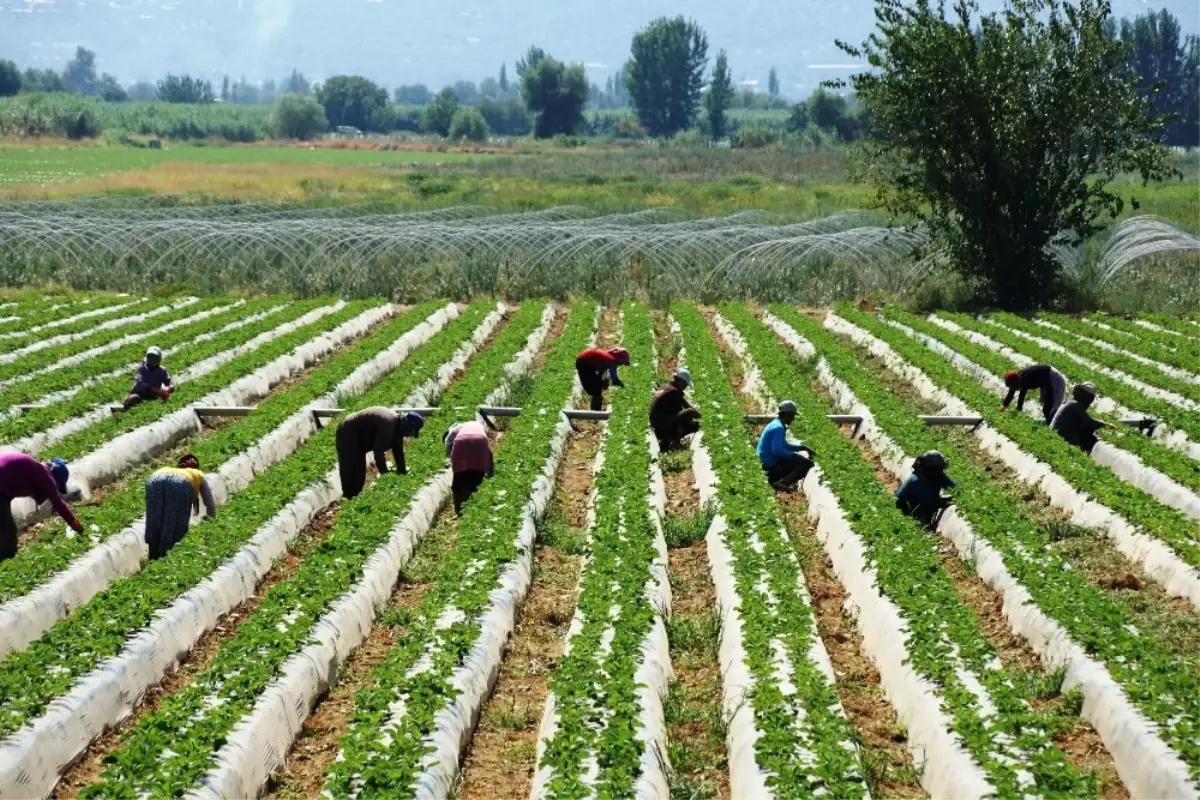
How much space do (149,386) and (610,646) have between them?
34.1 ft

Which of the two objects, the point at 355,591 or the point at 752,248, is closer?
the point at 355,591

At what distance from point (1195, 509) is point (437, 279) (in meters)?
21.5

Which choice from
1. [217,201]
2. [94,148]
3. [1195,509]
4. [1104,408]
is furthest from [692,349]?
[94,148]

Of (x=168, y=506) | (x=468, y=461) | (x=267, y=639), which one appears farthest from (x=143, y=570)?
(x=468, y=461)

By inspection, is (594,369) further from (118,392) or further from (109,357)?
(109,357)

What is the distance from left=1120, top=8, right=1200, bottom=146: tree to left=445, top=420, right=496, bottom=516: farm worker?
11857cm

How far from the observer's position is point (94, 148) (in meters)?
96.5

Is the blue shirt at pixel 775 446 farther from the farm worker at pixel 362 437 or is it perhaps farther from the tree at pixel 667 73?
the tree at pixel 667 73

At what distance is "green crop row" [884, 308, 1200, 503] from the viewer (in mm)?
13070

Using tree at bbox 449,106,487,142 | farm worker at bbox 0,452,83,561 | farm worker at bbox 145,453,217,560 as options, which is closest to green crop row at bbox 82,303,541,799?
farm worker at bbox 145,453,217,560

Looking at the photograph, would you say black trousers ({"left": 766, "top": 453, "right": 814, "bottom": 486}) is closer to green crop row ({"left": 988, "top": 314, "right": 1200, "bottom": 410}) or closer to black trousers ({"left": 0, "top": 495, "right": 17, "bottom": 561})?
green crop row ({"left": 988, "top": 314, "right": 1200, "bottom": 410})

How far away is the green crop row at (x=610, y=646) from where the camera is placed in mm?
6719

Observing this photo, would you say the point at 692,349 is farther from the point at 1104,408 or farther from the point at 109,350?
the point at 109,350

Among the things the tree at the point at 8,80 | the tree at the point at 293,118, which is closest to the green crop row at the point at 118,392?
the tree at the point at 293,118
